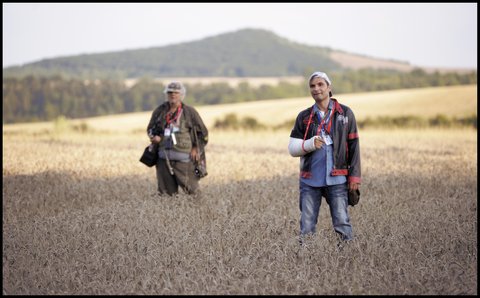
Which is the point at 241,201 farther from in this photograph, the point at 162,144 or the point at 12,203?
the point at 12,203

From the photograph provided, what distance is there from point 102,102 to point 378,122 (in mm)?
40145

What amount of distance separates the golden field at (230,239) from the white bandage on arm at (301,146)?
85 centimetres

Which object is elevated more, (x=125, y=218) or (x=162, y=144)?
(x=162, y=144)

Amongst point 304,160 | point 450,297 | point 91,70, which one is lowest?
point 450,297

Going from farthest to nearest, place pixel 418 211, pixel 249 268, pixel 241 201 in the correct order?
pixel 241 201
pixel 418 211
pixel 249 268

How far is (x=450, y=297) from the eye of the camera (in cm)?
524

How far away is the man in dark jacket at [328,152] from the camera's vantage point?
21.8 feet

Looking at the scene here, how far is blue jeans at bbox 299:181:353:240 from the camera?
22.2 ft

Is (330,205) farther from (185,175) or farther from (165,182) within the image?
(165,182)

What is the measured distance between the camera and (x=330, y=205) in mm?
6867

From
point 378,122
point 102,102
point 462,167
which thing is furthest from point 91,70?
point 462,167

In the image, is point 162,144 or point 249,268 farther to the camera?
point 162,144

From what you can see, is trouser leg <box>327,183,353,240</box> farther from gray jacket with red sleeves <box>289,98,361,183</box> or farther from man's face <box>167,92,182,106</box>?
man's face <box>167,92,182,106</box>

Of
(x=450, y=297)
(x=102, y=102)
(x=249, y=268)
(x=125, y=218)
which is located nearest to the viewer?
(x=450, y=297)
